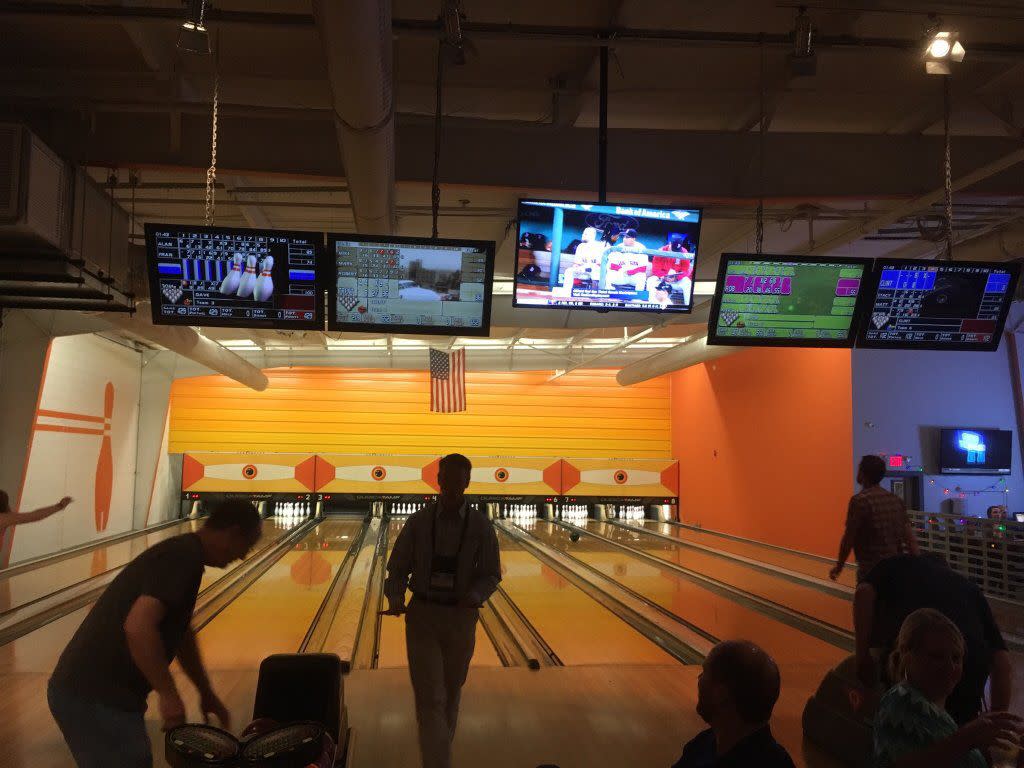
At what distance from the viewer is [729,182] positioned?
5.14m

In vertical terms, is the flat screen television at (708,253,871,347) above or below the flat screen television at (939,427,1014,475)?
above

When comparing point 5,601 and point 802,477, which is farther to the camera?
point 802,477

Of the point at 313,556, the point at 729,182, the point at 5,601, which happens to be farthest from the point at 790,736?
the point at 313,556

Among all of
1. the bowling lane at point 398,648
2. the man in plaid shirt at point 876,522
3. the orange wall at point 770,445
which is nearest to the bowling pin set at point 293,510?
the orange wall at point 770,445

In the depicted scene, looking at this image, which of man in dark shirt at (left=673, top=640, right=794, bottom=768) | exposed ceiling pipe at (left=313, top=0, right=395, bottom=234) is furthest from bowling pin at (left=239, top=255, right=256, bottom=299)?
man in dark shirt at (left=673, top=640, right=794, bottom=768)

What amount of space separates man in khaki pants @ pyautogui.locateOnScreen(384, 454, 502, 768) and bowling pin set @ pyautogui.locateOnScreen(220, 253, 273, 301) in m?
1.42

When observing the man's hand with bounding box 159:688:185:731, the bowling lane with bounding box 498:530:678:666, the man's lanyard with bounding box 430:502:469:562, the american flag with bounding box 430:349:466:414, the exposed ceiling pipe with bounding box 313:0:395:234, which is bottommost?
the bowling lane with bounding box 498:530:678:666

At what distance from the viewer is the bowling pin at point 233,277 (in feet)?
13.3

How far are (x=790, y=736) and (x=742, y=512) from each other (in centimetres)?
831

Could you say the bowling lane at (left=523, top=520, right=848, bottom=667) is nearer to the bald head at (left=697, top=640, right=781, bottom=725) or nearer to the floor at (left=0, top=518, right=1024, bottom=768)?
the floor at (left=0, top=518, right=1024, bottom=768)

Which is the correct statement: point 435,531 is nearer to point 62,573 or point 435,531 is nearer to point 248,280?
point 248,280

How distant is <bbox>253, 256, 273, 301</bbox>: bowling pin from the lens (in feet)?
13.4

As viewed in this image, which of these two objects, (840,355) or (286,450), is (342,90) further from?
(286,450)

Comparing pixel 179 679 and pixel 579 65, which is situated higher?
pixel 579 65
